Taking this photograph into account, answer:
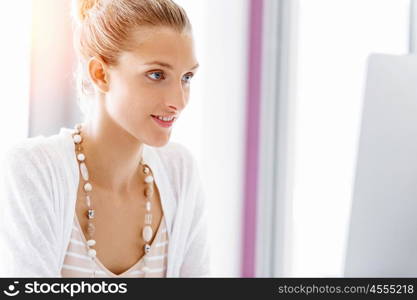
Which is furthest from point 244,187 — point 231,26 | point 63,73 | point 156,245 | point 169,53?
point 169,53

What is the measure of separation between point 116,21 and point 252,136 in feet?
3.04

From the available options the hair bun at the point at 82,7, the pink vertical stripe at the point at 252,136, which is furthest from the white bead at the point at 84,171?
the pink vertical stripe at the point at 252,136

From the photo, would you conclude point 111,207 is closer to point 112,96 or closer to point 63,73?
point 112,96

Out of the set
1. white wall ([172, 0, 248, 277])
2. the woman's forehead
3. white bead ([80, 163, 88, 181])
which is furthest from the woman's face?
white wall ([172, 0, 248, 277])

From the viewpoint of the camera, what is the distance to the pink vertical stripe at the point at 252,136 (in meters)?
1.85

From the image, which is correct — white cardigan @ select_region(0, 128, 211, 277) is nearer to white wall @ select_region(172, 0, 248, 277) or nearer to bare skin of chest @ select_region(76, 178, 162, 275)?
bare skin of chest @ select_region(76, 178, 162, 275)

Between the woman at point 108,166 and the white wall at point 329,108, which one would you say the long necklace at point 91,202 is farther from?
the white wall at point 329,108

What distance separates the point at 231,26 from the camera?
1816mm

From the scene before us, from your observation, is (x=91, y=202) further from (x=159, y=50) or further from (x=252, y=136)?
(x=252, y=136)

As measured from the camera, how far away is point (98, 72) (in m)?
1.06

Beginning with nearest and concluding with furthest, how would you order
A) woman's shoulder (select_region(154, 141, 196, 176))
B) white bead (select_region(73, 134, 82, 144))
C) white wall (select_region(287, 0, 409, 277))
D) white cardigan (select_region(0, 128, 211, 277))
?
white cardigan (select_region(0, 128, 211, 277))
white bead (select_region(73, 134, 82, 144))
woman's shoulder (select_region(154, 141, 196, 176))
white wall (select_region(287, 0, 409, 277))

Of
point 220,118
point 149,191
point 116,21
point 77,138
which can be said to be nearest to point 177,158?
point 149,191

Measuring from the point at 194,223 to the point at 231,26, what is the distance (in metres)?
0.82

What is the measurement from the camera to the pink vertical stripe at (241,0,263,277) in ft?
6.07
